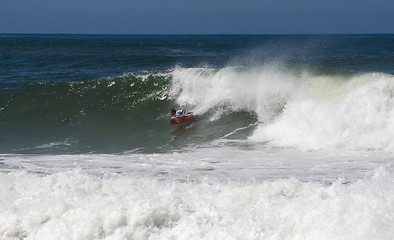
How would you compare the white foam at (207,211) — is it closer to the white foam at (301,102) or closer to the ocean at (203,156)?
the ocean at (203,156)

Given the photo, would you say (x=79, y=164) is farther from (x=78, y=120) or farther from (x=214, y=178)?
(x=78, y=120)

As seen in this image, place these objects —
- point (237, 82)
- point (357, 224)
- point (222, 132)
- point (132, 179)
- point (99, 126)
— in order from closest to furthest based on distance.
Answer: point (357, 224) < point (132, 179) < point (222, 132) < point (99, 126) < point (237, 82)

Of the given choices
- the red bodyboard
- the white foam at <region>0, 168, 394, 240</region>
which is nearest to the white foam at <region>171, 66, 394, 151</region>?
the red bodyboard

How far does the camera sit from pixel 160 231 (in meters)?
5.94

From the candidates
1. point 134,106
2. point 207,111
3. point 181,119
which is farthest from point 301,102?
point 134,106

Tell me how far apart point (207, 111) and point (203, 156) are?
16.0ft

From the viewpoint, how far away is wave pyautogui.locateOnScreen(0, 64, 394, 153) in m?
11.1

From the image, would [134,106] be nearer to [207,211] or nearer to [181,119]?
[181,119]

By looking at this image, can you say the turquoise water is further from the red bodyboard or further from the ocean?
the red bodyboard

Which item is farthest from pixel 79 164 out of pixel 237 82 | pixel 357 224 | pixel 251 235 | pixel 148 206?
pixel 237 82

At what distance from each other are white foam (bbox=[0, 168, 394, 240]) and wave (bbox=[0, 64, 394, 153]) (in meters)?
4.08

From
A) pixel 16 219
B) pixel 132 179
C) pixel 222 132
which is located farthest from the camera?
pixel 222 132

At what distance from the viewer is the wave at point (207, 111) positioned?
1109 cm

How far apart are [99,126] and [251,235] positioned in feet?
32.9
